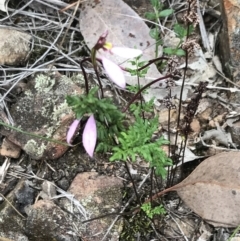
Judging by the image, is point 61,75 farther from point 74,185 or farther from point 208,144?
point 208,144

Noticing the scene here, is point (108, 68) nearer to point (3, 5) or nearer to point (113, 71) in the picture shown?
point (113, 71)

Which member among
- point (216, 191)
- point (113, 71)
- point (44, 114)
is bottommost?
point (216, 191)

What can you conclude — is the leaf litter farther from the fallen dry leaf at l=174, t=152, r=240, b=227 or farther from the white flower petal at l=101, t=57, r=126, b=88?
the white flower petal at l=101, t=57, r=126, b=88

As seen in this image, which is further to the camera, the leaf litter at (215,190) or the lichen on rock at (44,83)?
the lichen on rock at (44,83)

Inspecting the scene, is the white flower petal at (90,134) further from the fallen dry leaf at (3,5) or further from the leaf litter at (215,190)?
the fallen dry leaf at (3,5)

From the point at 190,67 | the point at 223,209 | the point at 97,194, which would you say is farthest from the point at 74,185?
the point at 190,67

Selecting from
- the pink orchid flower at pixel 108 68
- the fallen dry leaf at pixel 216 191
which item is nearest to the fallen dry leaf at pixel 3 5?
the pink orchid flower at pixel 108 68

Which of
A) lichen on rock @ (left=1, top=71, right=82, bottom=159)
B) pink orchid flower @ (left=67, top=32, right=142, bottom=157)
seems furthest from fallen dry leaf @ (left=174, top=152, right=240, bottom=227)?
pink orchid flower @ (left=67, top=32, right=142, bottom=157)

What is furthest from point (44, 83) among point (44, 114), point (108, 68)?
point (108, 68)
